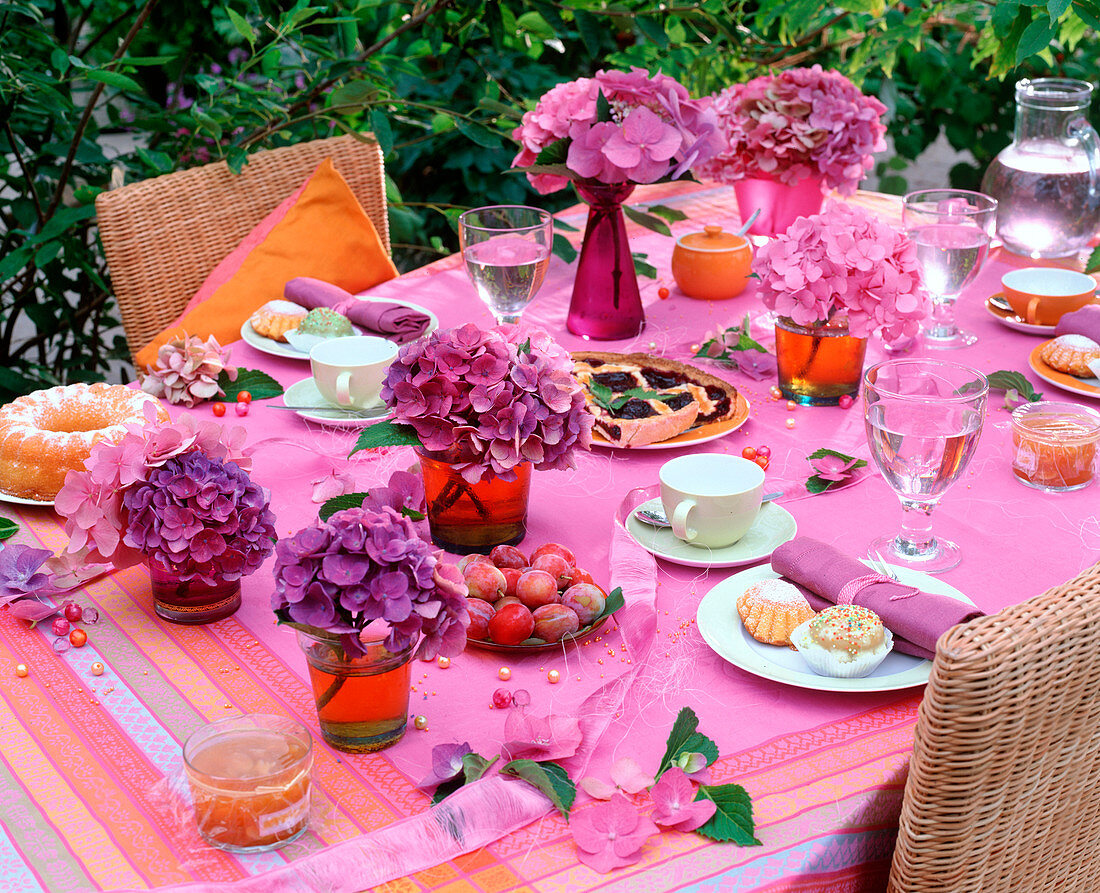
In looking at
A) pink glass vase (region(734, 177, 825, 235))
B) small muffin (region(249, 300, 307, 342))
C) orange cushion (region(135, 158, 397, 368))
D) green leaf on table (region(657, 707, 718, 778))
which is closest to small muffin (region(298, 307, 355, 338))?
small muffin (region(249, 300, 307, 342))

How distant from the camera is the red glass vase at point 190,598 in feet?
3.51

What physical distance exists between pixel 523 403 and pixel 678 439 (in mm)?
348

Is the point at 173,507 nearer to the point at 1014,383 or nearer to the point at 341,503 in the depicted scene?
the point at 341,503

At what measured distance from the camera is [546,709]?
0.95 m

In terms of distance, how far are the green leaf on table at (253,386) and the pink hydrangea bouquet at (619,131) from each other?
48 cm

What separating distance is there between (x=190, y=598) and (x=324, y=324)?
0.69m

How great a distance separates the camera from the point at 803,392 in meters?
1.54

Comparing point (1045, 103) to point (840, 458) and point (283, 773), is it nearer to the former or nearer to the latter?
point (840, 458)

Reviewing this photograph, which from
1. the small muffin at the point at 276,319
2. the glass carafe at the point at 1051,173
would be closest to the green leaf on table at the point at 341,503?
the small muffin at the point at 276,319

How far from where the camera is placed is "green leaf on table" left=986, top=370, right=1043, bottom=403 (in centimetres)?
150

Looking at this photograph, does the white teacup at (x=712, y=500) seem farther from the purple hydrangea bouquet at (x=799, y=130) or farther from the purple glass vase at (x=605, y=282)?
the purple hydrangea bouquet at (x=799, y=130)

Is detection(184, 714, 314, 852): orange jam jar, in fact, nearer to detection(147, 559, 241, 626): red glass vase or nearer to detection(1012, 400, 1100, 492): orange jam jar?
detection(147, 559, 241, 626): red glass vase

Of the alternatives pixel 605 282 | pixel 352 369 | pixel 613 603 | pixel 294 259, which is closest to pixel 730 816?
pixel 613 603

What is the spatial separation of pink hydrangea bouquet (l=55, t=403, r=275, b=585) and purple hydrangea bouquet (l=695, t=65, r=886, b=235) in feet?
3.73
